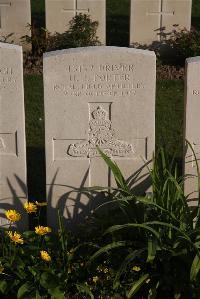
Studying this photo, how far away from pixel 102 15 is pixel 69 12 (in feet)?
1.75

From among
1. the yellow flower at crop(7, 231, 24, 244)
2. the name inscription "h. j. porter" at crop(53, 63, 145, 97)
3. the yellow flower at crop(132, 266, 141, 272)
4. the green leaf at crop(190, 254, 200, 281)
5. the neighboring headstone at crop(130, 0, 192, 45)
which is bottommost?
the yellow flower at crop(132, 266, 141, 272)

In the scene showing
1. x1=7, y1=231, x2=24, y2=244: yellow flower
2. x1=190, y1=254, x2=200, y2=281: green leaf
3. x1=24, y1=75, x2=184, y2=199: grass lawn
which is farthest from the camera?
x1=24, y1=75, x2=184, y2=199: grass lawn

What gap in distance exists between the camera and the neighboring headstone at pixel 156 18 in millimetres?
10320

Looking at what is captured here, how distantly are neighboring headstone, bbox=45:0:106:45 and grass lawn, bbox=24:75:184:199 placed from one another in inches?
50.0

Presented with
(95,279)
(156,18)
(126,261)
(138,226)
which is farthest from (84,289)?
(156,18)

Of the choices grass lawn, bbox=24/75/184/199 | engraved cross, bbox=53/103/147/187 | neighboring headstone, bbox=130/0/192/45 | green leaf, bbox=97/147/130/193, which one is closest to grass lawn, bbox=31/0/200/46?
neighboring headstone, bbox=130/0/192/45

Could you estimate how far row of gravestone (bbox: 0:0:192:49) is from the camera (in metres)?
10.3

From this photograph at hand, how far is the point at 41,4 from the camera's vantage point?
52.7 ft

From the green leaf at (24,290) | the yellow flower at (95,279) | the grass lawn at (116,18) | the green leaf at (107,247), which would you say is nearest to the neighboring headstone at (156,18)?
the grass lawn at (116,18)

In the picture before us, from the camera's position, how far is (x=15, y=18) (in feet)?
34.5

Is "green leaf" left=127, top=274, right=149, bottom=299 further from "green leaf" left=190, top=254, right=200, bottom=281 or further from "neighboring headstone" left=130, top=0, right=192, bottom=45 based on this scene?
"neighboring headstone" left=130, top=0, right=192, bottom=45

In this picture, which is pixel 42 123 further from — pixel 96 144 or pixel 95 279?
pixel 95 279

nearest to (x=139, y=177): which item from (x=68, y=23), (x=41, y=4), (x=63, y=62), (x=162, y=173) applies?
Answer: (x=162, y=173)

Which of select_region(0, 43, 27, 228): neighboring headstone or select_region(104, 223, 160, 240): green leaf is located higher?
select_region(0, 43, 27, 228): neighboring headstone
